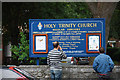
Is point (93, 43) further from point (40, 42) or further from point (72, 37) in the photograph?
point (40, 42)

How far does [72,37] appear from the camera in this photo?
11242 mm

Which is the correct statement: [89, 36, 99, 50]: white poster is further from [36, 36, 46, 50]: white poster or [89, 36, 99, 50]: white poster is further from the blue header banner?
[36, 36, 46, 50]: white poster

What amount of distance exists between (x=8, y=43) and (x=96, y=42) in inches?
394

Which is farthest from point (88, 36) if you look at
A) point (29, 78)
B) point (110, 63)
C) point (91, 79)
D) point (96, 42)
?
point (29, 78)

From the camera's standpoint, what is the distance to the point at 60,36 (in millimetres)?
11211

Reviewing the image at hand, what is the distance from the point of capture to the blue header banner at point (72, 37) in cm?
1123

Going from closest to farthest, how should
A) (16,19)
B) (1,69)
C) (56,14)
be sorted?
(1,69)
(16,19)
(56,14)

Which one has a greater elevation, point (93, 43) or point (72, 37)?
point (72, 37)

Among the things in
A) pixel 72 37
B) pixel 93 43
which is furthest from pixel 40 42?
pixel 93 43

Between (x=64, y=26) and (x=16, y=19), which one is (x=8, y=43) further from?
(x=64, y=26)

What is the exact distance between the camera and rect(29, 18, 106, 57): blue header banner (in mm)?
11234

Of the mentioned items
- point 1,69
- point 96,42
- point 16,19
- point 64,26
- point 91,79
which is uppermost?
point 16,19

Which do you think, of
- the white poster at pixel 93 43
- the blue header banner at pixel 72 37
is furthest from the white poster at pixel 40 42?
the white poster at pixel 93 43

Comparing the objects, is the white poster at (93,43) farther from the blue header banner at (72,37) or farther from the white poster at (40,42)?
the white poster at (40,42)
